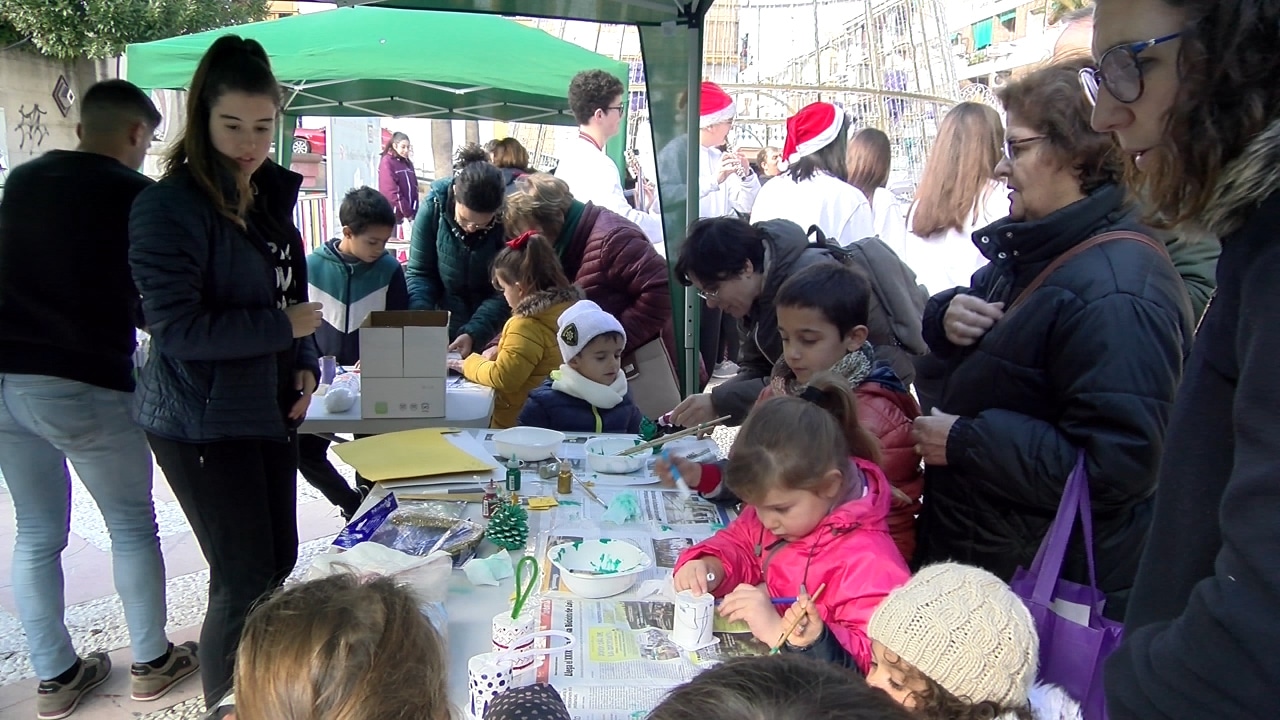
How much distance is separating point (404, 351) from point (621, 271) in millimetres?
1113

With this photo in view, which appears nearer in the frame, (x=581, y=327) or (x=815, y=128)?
(x=581, y=327)

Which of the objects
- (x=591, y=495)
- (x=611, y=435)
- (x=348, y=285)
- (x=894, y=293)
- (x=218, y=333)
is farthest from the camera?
(x=348, y=285)

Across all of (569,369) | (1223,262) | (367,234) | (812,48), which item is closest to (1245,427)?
(1223,262)

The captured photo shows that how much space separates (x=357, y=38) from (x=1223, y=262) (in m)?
4.72

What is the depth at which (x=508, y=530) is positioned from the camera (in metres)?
1.69

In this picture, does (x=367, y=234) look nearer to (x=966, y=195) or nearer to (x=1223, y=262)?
(x=966, y=195)

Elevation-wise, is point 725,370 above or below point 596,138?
below

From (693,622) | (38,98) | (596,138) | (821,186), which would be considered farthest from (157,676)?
(38,98)

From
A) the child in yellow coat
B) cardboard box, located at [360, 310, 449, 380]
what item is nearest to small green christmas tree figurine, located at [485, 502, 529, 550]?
cardboard box, located at [360, 310, 449, 380]

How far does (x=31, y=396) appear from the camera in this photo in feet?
6.89

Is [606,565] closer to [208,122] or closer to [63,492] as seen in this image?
[208,122]

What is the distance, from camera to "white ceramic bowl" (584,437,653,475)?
2.22 metres

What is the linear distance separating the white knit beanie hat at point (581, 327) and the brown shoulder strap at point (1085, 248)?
1447 millimetres

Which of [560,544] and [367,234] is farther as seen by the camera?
[367,234]
